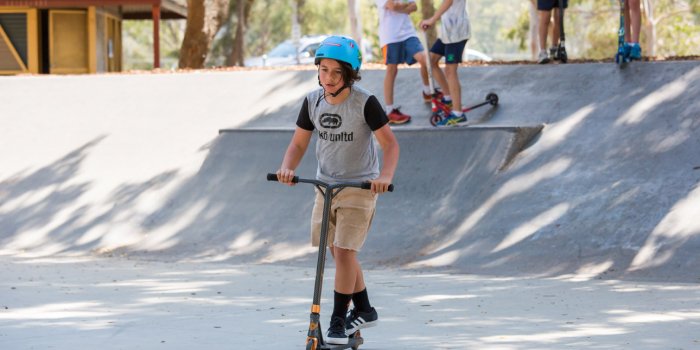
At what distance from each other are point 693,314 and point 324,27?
67669 millimetres

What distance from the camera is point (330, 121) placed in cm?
621

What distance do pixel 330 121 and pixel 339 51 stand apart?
42cm

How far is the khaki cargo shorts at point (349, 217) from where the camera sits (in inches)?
244

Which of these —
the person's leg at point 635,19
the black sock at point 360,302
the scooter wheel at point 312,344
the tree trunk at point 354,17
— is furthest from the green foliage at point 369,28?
the scooter wheel at point 312,344

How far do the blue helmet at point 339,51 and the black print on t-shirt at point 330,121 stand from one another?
0.29m

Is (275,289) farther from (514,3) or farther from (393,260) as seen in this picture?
(514,3)

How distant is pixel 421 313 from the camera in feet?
25.5

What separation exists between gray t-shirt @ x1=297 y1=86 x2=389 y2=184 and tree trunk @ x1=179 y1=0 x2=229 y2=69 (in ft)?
63.5

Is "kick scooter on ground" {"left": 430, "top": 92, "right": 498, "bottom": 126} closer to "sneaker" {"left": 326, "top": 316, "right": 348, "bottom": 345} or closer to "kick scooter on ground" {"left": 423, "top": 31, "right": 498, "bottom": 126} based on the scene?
"kick scooter on ground" {"left": 423, "top": 31, "right": 498, "bottom": 126}

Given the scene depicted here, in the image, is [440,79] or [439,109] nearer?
[439,109]

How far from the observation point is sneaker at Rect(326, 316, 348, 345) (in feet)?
20.4

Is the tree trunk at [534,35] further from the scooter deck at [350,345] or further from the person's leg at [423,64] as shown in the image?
the scooter deck at [350,345]

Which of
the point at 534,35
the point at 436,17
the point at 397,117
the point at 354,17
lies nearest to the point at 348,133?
the point at 436,17

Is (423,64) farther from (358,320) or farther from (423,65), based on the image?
(358,320)
